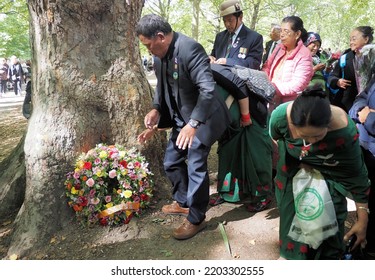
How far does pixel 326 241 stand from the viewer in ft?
7.39

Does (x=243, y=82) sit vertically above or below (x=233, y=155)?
above

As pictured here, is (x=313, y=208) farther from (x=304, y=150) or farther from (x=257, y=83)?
(x=257, y=83)

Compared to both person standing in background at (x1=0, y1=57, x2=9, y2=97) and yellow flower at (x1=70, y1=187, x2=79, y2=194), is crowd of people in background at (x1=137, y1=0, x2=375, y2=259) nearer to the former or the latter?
yellow flower at (x1=70, y1=187, x2=79, y2=194)

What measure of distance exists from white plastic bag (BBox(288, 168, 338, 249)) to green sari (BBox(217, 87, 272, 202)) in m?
1.13

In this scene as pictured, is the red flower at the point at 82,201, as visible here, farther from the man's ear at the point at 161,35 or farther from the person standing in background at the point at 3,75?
the person standing in background at the point at 3,75

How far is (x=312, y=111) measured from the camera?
1.83m

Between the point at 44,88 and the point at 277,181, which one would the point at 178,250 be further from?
the point at 44,88

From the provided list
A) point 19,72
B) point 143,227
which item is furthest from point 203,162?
point 19,72

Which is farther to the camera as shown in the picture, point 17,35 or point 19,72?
point 17,35

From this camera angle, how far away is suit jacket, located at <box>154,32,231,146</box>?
257cm

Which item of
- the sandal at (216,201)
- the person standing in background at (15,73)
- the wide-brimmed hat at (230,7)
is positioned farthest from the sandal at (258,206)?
the person standing in background at (15,73)

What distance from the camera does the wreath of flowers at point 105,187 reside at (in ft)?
10.3

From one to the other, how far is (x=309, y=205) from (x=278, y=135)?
48 cm

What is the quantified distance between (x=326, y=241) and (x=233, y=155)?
1.32 m
